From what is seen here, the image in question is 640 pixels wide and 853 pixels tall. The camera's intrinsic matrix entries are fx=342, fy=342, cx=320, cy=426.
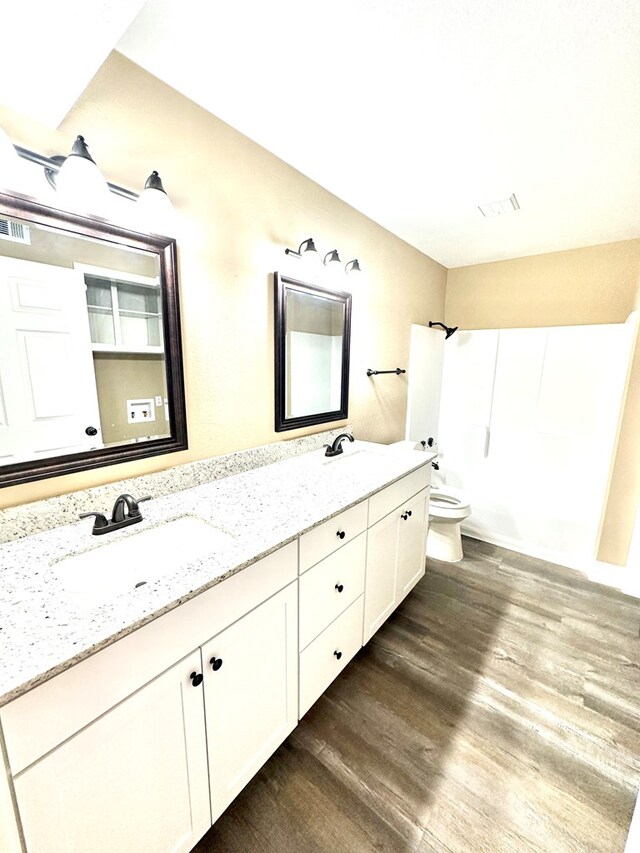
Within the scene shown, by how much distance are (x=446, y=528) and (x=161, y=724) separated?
2154 mm

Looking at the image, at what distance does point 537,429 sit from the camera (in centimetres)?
266

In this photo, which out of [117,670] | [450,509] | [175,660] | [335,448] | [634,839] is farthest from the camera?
[450,509]

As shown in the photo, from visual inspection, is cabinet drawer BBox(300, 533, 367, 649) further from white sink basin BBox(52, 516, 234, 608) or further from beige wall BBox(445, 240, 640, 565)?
beige wall BBox(445, 240, 640, 565)

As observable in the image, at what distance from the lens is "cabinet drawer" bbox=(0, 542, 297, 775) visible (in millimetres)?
578

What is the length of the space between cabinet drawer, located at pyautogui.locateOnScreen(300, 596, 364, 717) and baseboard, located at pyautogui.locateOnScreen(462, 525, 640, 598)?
1758 millimetres

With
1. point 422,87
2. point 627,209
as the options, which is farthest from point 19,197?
point 627,209

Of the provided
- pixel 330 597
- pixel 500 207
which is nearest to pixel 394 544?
pixel 330 597

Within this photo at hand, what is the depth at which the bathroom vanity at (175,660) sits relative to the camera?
2.01ft

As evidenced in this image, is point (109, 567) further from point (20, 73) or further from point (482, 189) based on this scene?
point (482, 189)

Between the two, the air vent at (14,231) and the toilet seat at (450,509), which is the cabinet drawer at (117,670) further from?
the toilet seat at (450,509)

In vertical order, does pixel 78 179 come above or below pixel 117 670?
above

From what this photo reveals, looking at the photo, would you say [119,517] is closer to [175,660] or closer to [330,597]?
[175,660]

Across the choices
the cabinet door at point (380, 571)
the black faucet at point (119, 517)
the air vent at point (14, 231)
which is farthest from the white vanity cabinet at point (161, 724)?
the air vent at point (14, 231)

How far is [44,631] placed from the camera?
650mm
